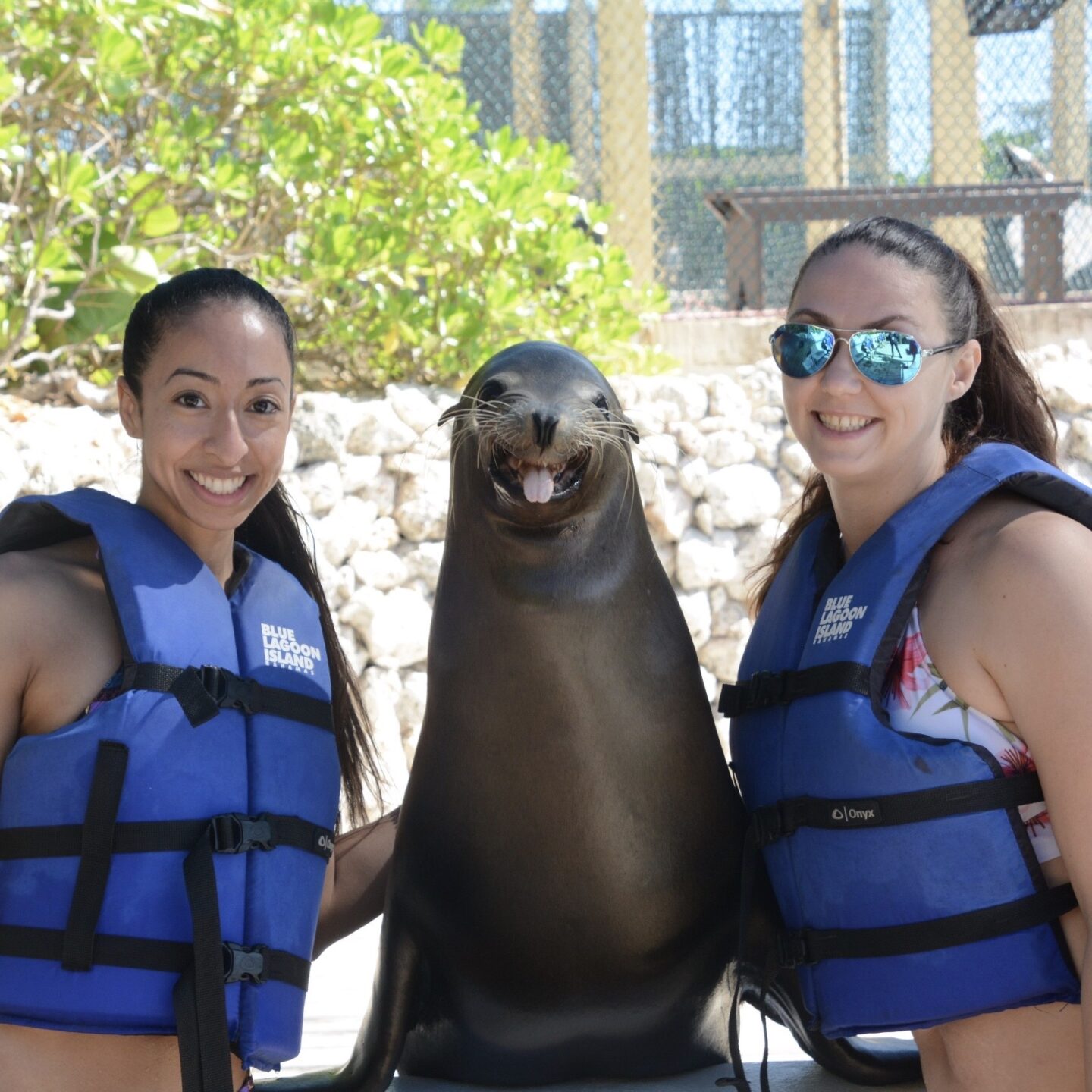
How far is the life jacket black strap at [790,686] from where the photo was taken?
2.48m

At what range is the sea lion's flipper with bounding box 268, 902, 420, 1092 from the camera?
284 centimetres

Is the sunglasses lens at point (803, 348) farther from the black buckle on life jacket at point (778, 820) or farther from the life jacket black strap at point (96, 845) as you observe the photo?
the life jacket black strap at point (96, 845)

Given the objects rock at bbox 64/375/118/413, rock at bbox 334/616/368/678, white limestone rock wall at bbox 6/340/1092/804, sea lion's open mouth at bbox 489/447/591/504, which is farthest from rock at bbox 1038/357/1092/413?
sea lion's open mouth at bbox 489/447/591/504

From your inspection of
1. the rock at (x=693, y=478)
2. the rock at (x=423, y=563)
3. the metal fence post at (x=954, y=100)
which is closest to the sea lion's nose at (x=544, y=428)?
the rock at (x=423, y=563)

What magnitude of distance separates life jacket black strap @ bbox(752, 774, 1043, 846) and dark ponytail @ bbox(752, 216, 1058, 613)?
0.63 m

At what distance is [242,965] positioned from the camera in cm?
251

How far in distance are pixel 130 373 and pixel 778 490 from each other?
5.09 m

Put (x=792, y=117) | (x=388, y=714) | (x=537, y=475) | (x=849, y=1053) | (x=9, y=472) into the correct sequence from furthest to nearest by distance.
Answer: (x=792, y=117) < (x=388, y=714) < (x=9, y=472) < (x=849, y=1053) < (x=537, y=475)

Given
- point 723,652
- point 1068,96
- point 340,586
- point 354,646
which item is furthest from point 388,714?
point 1068,96

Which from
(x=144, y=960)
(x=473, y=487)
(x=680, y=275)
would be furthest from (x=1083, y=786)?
(x=680, y=275)

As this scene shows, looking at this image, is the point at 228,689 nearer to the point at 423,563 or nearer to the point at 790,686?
the point at 790,686

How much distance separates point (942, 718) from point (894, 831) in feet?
0.63

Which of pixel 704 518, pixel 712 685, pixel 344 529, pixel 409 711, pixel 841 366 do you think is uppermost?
pixel 841 366

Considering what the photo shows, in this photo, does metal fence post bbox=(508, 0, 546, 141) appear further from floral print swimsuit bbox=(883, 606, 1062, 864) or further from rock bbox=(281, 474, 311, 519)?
floral print swimsuit bbox=(883, 606, 1062, 864)
